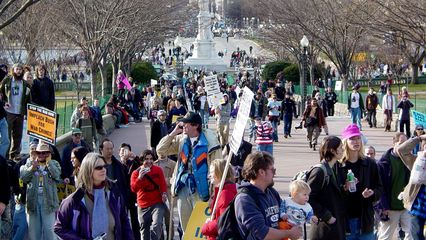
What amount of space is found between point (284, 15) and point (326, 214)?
127 feet

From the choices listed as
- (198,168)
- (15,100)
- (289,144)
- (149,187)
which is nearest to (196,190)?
(198,168)

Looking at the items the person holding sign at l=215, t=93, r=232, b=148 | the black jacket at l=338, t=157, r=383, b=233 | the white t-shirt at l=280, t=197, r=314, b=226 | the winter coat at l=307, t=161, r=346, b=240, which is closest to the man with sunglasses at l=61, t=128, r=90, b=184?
the winter coat at l=307, t=161, r=346, b=240

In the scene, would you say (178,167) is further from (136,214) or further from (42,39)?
(42,39)

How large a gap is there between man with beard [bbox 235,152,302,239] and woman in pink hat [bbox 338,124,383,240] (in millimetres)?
1932

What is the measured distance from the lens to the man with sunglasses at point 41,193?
11.4m

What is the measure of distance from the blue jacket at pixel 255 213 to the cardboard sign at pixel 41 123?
6.18m

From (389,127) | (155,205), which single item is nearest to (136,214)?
(155,205)

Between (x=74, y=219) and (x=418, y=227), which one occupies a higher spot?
(x=74, y=219)

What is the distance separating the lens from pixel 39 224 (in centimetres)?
1155

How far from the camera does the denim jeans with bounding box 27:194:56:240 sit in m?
11.5

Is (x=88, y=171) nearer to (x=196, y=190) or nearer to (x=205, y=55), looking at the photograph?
(x=196, y=190)

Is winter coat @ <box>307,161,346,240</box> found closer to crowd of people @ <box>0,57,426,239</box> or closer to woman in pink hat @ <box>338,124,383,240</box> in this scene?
crowd of people @ <box>0,57,426,239</box>

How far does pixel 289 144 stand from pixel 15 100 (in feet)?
42.7

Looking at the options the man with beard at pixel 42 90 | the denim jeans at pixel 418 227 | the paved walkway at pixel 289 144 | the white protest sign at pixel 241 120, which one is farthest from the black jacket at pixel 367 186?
the man with beard at pixel 42 90
